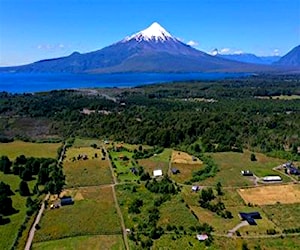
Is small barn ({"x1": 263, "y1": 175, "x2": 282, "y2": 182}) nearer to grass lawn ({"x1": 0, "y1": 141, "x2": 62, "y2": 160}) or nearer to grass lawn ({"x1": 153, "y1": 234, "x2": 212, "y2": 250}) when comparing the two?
grass lawn ({"x1": 153, "y1": 234, "x2": 212, "y2": 250})

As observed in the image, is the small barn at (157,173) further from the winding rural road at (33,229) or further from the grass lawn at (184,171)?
the winding rural road at (33,229)

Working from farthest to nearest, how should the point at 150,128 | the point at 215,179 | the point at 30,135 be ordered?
1. the point at 30,135
2. the point at 150,128
3. the point at 215,179

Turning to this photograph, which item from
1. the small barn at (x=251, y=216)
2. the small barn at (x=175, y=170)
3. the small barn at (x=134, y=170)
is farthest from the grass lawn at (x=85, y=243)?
the small barn at (x=175, y=170)

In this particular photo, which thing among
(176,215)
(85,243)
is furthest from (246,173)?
(85,243)

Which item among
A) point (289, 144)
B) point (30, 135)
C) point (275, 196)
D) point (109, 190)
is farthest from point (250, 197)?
point (30, 135)

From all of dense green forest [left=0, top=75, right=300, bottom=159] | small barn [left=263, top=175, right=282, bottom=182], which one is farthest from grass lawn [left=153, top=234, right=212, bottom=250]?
dense green forest [left=0, top=75, right=300, bottom=159]

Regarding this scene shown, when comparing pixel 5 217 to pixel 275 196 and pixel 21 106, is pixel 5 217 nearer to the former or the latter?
pixel 275 196

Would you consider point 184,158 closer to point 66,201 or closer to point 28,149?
point 66,201
